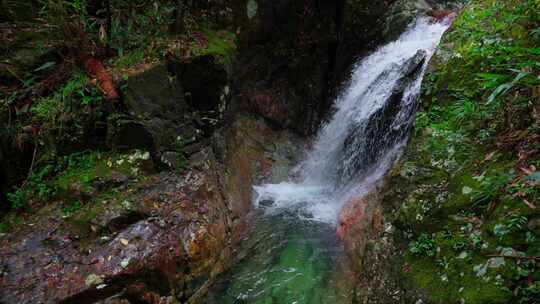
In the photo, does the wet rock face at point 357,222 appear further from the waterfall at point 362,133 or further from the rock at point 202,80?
the rock at point 202,80

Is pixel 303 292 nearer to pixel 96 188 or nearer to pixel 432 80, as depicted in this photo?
pixel 96 188

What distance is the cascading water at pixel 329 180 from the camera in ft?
15.0

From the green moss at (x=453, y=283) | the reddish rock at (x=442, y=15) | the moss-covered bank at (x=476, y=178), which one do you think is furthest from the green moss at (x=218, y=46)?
the reddish rock at (x=442, y=15)

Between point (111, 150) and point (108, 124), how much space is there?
39cm

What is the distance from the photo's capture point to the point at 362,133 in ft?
24.0

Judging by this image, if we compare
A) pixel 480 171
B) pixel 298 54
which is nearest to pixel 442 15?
pixel 298 54

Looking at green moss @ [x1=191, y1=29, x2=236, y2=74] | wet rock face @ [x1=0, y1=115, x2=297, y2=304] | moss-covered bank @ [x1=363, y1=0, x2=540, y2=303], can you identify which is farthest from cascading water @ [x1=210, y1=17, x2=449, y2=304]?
green moss @ [x1=191, y1=29, x2=236, y2=74]

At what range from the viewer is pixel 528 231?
2.35 metres

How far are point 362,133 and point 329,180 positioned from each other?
4.32ft

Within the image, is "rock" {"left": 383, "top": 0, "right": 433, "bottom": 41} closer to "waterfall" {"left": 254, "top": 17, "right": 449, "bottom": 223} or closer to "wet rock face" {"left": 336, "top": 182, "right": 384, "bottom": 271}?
"waterfall" {"left": 254, "top": 17, "right": 449, "bottom": 223}

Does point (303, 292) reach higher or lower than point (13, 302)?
lower

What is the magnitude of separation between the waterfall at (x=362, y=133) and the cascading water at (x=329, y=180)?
0.02 meters

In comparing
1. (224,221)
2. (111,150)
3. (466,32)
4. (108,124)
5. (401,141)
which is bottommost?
(224,221)

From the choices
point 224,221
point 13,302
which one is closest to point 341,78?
point 224,221
